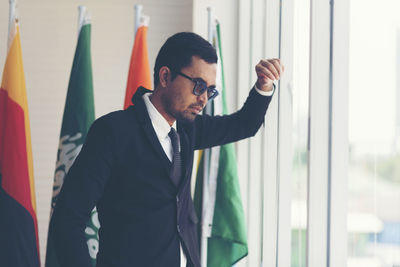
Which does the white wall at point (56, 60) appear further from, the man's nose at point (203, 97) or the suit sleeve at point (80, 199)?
the suit sleeve at point (80, 199)

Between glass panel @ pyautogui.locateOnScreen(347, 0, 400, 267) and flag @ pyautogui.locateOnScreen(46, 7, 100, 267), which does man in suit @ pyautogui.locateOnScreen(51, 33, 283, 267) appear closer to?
glass panel @ pyautogui.locateOnScreen(347, 0, 400, 267)

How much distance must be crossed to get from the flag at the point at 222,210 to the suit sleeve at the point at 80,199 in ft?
3.19

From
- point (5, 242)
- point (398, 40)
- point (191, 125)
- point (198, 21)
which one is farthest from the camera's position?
point (198, 21)

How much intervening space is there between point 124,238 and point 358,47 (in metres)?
1.00

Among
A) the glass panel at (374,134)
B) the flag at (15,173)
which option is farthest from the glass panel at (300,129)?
the flag at (15,173)

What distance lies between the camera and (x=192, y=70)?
149 cm

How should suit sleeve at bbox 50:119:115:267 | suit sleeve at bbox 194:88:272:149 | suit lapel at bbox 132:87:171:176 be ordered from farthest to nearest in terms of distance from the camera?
suit sleeve at bbox 194:88:272:149
suit lapel at bbox 132:87:171:176
suit sleeve at bbox 50:119:115:267

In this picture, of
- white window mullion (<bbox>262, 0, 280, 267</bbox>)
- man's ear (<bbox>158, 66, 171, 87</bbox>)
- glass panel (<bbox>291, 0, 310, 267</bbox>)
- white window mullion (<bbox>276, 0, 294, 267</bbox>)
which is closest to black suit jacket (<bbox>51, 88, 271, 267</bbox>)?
man's ear (<bbox>158, 66, 171, 87</bbox>)

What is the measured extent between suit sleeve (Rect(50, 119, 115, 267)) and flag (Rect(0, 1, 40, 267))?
100 cm

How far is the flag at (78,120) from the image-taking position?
225 centimetres

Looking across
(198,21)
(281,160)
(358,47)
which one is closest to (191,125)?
(358,47)

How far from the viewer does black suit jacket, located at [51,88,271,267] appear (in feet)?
4.25

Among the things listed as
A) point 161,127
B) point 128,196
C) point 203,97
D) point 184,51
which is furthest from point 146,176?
point 184,51

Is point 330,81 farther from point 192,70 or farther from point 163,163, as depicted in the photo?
point 163,163
